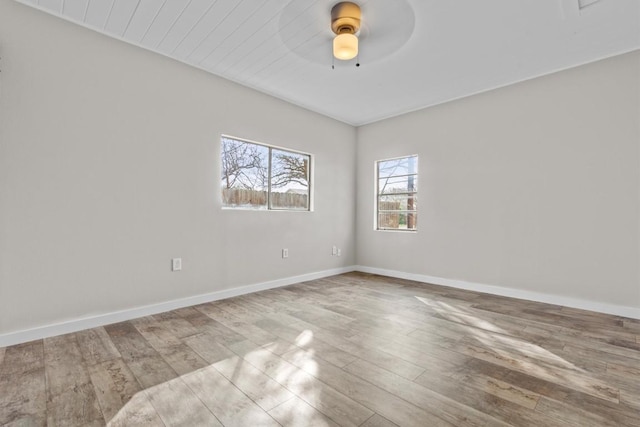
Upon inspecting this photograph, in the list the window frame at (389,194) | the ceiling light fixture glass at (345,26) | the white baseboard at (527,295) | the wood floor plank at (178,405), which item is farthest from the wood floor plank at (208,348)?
the window frame at (389,194)

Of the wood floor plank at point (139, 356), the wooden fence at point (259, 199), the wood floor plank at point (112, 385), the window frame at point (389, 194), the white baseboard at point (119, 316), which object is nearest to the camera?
the wood floor plank at point (112, 385)

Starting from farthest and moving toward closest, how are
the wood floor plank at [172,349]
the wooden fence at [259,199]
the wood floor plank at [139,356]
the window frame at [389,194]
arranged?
the window frame at [389,194]
the wooden fence at [259,199]
the wood floor plank at [172,349]
the wood floor plank at [139,356]

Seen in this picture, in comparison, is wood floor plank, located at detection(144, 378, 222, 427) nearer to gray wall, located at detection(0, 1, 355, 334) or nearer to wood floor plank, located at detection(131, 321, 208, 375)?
wood floor plank, located at detection(131, 321, 208, 375)

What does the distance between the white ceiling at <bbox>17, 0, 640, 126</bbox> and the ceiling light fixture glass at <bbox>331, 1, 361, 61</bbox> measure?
0.24 ft

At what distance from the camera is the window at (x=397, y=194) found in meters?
4.77

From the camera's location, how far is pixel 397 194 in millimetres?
4988

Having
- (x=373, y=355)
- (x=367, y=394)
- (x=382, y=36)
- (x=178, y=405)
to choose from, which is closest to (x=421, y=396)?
(x=367, y=394)

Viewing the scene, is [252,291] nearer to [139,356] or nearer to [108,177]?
[139,356]

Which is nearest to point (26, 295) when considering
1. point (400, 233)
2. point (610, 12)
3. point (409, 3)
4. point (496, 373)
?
point (496, 373)

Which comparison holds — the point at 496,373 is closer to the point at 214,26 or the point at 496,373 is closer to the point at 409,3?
the point at 409,3

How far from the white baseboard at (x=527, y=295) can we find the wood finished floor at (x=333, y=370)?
0.17 meters

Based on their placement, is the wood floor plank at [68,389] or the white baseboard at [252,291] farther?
the white baseboard at [252,291]

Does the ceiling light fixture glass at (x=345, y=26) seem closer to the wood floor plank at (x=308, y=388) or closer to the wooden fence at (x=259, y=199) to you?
the wooden fence at (x=259, y=199)

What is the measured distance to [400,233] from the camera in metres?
4.81
